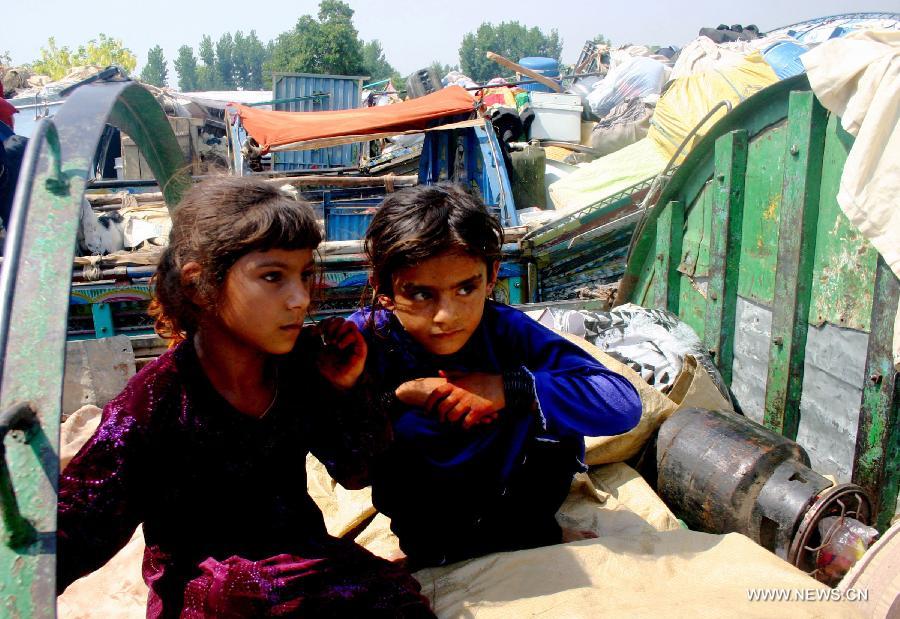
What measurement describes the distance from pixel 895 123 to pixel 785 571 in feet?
4.03

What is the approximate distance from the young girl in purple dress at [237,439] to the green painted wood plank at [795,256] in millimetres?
1677

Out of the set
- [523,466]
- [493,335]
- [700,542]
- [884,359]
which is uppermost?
[493,335]

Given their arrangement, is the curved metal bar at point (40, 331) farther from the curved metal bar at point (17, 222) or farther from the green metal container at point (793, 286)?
the green metal container at point (793, 286)

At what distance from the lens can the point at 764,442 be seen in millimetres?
2102

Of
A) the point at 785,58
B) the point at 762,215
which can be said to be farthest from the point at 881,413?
the point at 785,58

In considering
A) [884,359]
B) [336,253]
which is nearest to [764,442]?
[884,359]

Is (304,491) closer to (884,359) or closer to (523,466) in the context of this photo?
(523,466)

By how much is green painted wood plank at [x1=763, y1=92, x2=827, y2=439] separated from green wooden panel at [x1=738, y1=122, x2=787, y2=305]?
0.10 metres

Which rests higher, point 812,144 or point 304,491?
point 812,144

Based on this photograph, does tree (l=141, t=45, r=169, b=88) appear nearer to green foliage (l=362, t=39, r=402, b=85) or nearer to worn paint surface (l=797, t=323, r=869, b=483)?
green foliage (l=362, t=39, r=402, b=85)

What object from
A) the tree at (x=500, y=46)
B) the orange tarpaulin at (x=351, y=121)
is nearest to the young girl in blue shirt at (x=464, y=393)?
the orange tarpaulin at (x=351, y=121)

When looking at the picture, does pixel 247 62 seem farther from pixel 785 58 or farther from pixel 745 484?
pixel 745 484

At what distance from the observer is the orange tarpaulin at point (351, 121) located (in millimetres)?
5617

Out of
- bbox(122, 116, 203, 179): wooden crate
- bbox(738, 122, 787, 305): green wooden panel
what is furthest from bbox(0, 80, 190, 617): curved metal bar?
bbox(122, 116, 203, 179): wooden crate
